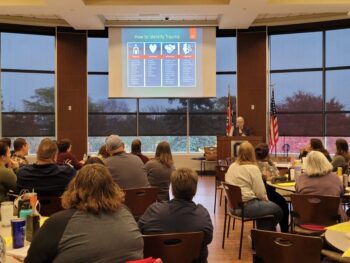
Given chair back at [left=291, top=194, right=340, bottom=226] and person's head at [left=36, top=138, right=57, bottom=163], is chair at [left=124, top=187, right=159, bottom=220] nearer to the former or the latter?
person's head at [left=36, top=138, right=57, bottom=163]

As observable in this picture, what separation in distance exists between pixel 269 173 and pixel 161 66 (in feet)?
21.1

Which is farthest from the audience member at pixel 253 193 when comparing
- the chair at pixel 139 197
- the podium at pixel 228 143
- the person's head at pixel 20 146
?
the podium at pixel 228 143

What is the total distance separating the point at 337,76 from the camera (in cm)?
1045

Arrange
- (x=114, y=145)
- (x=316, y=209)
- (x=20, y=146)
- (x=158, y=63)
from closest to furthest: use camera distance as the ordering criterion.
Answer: (x=316, y=209), (x=114, y=145), (x=20, y=146), (x=158, y=63)

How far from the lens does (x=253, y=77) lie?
11.0 metres

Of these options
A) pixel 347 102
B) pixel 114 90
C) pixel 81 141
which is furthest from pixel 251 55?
pixel 81 141

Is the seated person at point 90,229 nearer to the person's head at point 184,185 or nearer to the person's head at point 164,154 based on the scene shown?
the person's head at point 184,185

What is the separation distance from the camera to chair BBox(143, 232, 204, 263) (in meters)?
2.18

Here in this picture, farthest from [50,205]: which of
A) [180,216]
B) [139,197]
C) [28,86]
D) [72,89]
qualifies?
[28,86]

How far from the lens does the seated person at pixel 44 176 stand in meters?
3.41

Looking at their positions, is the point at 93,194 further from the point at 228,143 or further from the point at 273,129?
the point at 273,129

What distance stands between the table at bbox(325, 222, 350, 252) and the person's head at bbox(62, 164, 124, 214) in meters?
1.34

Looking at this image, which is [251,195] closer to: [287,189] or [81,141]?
[287,189]

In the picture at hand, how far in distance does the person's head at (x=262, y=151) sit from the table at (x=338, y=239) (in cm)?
244
